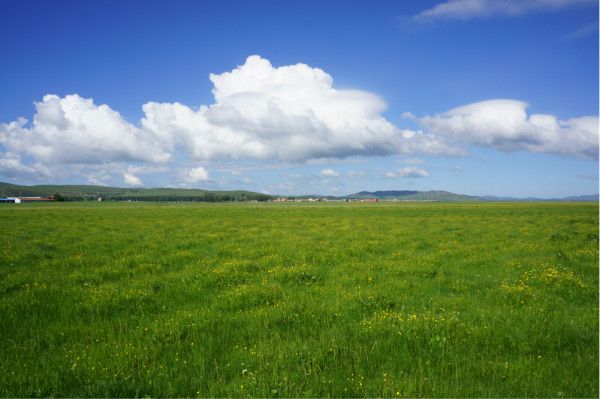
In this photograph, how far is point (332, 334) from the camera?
794 centimetres

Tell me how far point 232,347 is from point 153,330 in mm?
2127

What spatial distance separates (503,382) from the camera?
6.00 metres

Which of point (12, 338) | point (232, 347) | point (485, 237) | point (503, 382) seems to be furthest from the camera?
point (485, 237)

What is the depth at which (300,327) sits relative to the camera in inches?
332

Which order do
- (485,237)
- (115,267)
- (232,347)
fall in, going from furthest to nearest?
(485,237), (115,267), (232,347)

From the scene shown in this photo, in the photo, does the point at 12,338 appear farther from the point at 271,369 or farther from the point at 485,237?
the point at 485,237

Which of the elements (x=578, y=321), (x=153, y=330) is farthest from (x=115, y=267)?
(x=578, y=321)

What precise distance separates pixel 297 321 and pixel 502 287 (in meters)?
7.16

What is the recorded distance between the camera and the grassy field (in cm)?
611

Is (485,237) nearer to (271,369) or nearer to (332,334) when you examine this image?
(332,334)

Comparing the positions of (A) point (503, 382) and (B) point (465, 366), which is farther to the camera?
(B) point (465, 366)

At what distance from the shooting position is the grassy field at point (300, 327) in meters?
6.11

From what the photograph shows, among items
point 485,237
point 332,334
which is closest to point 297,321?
point 332,334

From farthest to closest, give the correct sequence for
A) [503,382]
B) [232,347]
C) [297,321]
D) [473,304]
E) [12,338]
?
[473,304] → [297,321] → [12,338] → [232,347] → [503,382]
